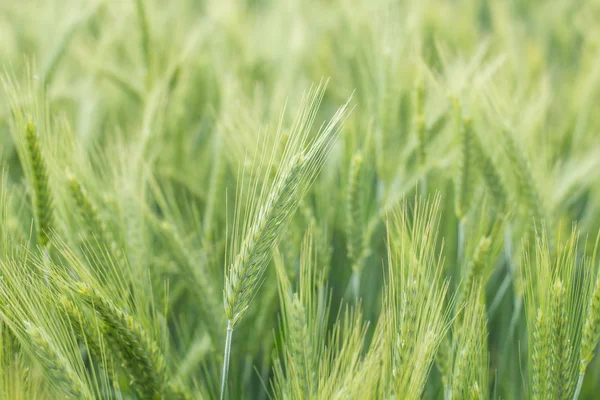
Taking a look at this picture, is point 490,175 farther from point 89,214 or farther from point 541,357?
point 89,214

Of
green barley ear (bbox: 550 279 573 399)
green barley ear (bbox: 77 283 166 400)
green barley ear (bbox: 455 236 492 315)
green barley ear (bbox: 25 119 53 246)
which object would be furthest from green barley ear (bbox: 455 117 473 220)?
green barley ear (bbox: 25 119 53 246)

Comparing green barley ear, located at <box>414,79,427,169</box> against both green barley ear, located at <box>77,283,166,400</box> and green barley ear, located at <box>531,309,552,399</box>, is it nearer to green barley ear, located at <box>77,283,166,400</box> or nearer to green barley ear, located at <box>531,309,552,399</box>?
green barley ear, located at <box>531,309,552,399</box>

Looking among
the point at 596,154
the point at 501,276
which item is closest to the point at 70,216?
the point at 501,276

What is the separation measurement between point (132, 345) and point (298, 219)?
14.2 inches

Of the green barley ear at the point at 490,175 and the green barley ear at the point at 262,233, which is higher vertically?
the green barley ear at the point at 490,175

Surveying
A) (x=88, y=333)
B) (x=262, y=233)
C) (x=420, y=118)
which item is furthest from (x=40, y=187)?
(x=420, y=118)

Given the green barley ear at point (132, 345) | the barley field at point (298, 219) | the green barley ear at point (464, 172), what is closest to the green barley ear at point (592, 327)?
the barley field at point (298, 219)

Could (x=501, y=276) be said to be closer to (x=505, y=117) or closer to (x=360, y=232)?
(x=505, y=117)

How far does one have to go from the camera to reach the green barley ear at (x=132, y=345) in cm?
65

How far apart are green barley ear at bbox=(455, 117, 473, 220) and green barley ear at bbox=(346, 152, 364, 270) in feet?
0.55

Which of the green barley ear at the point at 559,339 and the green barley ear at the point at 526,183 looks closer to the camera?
the green barley ear at the point at 559,339

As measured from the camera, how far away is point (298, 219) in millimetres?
937

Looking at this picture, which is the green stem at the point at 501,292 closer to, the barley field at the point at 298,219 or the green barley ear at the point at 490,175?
the barley field at the point at 298,219

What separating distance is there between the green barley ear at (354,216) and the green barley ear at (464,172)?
0.17 m
